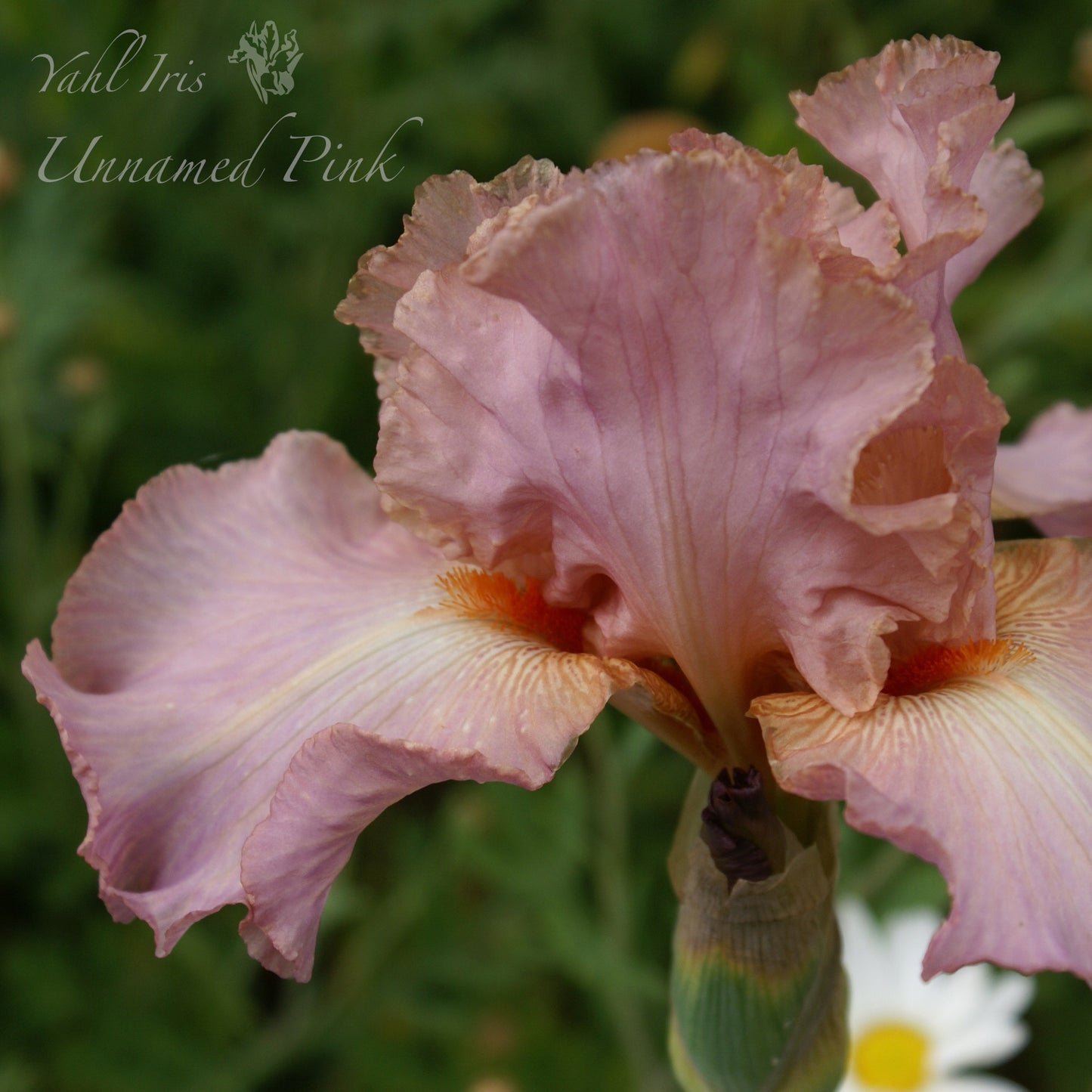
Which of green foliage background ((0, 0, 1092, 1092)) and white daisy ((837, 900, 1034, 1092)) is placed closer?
white daisy ((837, 900, 1034, 1092))

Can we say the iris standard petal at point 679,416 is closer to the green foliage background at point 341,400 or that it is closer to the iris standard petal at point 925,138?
the iris standard petal at point 925,138

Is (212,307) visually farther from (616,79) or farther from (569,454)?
(569,454)

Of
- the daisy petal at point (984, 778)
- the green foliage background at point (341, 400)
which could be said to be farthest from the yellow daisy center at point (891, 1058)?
the daisy petal at point (984, 778)

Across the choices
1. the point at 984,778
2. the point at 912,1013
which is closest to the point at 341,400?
the point at 912,1013

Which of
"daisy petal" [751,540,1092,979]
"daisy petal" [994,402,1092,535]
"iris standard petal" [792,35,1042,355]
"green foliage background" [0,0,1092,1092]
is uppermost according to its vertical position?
"iris standard petal" [792,35,1042,355]

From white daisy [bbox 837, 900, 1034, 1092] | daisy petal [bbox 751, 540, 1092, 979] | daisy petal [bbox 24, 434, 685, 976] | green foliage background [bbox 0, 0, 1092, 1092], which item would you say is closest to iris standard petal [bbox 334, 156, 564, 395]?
daisy petal [bbox 24, 434, 685, 976]

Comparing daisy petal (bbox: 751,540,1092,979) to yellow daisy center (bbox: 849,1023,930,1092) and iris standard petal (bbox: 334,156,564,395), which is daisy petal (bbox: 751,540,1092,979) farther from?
yellow daisy center (bbox: 849,1023,930,1092)

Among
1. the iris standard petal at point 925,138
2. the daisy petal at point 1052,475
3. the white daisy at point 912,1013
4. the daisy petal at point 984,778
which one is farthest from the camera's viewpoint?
the white daisy at point 912,1013

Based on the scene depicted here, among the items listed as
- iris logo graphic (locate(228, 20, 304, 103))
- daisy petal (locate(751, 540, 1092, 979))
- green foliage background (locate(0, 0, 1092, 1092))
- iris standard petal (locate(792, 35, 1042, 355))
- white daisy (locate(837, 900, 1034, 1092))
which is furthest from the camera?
iris logo graphic (locate(228, 20, 304, 103))

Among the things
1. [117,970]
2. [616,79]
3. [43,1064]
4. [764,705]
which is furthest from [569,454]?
[616,79]
